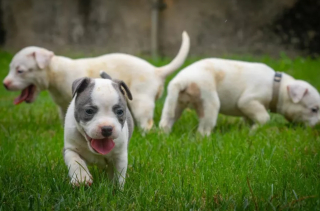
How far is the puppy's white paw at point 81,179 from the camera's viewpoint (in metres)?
2.75

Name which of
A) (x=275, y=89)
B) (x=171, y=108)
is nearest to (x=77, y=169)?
(x=171, y=108)

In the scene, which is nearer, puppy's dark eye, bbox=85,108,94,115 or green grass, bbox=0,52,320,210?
green grass, bbox=0,52,320,210

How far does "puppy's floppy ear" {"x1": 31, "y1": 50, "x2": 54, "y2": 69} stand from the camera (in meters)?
4.99

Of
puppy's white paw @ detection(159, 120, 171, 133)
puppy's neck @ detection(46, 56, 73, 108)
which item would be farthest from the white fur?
puppy's neck @ detection(46, 56, 73, 108)

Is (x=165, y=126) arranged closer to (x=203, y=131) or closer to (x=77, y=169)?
(x=203, y=131)

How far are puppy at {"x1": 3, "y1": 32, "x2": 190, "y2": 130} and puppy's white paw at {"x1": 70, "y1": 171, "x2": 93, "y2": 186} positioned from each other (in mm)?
2066

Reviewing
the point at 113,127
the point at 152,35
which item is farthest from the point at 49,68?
the point at 152,35

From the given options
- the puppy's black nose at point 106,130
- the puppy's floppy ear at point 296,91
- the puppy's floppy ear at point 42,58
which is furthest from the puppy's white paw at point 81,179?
the puppy's floppy ear at point 296,91

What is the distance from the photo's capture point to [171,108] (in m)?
4.79

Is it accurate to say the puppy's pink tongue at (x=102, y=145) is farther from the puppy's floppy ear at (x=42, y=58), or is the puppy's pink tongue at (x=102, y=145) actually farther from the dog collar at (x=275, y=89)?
the dog collar at (x=275, y=89)

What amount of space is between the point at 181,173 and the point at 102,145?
632 millimetres

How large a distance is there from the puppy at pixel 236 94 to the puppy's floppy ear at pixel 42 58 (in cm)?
138

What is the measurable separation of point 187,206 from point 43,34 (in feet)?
34.8

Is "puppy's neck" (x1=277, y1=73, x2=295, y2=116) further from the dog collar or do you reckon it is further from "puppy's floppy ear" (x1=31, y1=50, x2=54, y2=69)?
"puppy's floppy ear" (x1=31, y1=50, x2=54, y2=69)
